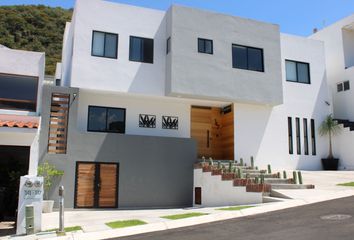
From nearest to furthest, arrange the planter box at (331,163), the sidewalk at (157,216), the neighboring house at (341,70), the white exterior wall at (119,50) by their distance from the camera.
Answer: the sidewalk at (157,216) < the white exterior wall at (119,50) < the planter box at (331,163) < the neighboring house at (341,70)

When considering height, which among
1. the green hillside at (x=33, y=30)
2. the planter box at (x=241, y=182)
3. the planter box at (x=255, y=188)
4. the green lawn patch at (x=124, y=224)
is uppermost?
the green hillside at (x=33, y=30)

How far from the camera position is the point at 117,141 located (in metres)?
17.4

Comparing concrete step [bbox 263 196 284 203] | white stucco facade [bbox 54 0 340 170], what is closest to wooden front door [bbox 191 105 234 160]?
white stucco facade [bbox 54 0 340 170]

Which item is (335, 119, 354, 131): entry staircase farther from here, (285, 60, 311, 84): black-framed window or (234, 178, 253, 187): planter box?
(234, 178, 253, 187): planter box

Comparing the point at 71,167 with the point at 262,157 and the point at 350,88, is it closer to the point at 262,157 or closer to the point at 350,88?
the point at 262,157

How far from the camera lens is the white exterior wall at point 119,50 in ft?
58.5

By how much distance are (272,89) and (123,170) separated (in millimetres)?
8934

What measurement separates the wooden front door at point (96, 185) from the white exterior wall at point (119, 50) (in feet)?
11.9

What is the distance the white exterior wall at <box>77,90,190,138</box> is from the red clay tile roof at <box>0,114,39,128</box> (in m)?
3.04

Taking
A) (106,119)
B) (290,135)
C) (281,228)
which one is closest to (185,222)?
(281,228)

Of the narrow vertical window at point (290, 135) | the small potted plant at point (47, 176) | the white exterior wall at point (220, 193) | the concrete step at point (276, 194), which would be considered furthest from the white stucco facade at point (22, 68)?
the narrow vertical window at point (290, 135)

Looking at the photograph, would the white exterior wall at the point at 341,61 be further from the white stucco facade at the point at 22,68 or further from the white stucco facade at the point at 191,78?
the white stucco facade at the point at 22,68

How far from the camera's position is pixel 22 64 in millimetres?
16297

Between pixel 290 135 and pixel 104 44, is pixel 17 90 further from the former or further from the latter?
pixel 290 135
